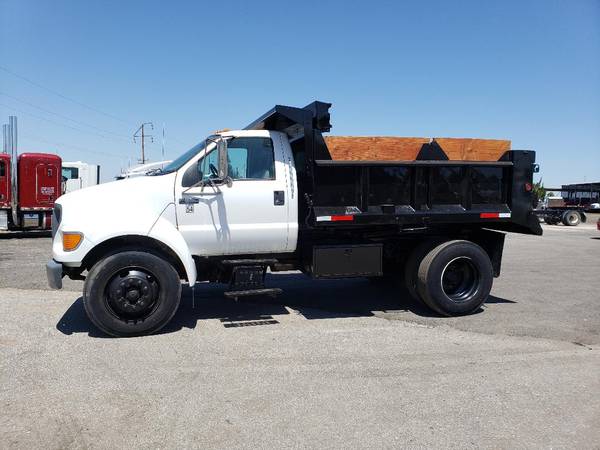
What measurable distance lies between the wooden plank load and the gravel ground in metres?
2.11

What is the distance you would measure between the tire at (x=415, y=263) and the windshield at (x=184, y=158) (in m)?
3.20

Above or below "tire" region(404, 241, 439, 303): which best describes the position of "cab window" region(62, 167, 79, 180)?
above

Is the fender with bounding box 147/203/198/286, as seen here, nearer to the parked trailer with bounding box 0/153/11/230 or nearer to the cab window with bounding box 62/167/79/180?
the parked trailer with bounding box 0/153/11/230

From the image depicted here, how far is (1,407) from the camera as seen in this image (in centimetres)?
368

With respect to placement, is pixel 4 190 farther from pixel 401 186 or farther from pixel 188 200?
pixel 401 186

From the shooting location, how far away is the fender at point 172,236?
5.60 metres

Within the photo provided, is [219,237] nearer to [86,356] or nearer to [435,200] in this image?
[86,356]

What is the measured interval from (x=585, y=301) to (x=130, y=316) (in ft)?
21.7

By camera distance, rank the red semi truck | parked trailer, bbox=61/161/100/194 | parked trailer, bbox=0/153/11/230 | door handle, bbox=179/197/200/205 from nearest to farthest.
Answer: door handle, bbox=179/197/200/205, parked trailer, bbox=0/153/11/230, the red semi truck, parked trailer, bbox=61/161/100/194

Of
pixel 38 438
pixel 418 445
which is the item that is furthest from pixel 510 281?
pixel 38 438

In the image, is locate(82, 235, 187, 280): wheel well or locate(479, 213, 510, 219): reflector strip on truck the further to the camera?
locate(479, 213, 510, 219): reflector strip on truck

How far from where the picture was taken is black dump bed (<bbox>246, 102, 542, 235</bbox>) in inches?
239

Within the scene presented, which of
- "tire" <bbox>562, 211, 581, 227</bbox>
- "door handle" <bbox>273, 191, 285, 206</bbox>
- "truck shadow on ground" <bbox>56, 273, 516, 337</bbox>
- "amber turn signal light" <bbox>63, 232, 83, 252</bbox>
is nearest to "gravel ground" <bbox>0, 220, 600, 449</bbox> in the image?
"truck shadow on ground" <bbox>56, 273, 516, 337</bbox>

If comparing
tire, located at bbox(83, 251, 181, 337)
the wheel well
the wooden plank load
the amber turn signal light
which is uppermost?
the wooden plank load
